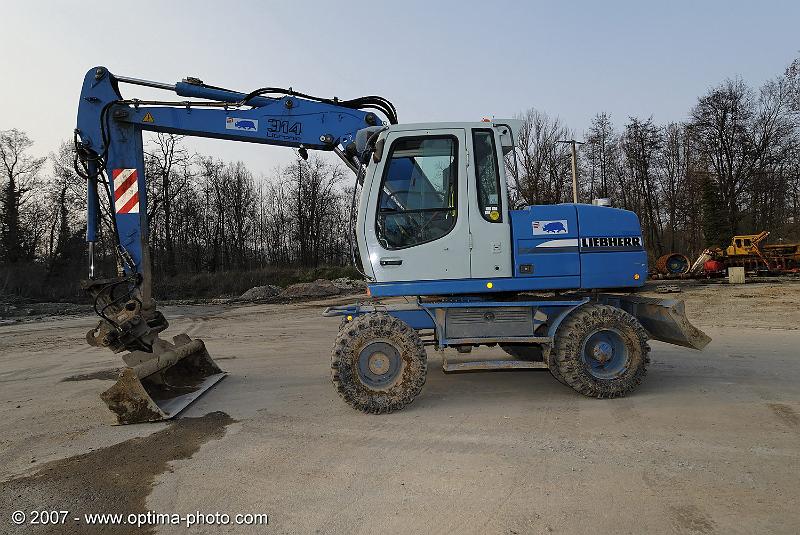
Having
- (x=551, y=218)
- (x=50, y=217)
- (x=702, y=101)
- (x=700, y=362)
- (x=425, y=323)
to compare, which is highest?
(x=702, y=101)

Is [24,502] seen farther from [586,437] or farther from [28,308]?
[28,308]

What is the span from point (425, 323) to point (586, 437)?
2.04m

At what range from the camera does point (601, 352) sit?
5453mm

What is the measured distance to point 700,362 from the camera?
737 centimetres

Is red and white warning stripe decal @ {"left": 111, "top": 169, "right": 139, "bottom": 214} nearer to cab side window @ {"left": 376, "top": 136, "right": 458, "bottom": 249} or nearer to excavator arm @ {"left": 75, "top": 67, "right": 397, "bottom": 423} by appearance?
excavator arm @ {"left": 75, "top": 67, "right": 397, "bottom": 423}

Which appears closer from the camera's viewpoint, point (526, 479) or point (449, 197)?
point (526, 479)

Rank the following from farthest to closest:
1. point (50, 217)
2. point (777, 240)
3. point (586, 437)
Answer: point (50, 217), point (777, 240), point (586, 437)

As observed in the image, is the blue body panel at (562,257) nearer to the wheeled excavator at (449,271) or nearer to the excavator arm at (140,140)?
the wheeled excavator at (449,271)

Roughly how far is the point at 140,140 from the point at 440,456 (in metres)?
5.19

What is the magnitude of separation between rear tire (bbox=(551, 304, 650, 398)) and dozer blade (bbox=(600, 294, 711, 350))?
463 millimetres

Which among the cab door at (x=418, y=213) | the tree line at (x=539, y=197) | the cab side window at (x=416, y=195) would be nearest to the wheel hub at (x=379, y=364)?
the cab door at (x=418, y=213)

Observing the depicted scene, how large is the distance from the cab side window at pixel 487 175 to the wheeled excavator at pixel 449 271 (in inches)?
0.5

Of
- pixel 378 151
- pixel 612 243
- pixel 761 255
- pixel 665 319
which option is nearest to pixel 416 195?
pixel 378 151

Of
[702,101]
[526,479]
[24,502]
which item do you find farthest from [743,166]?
[24,502]
